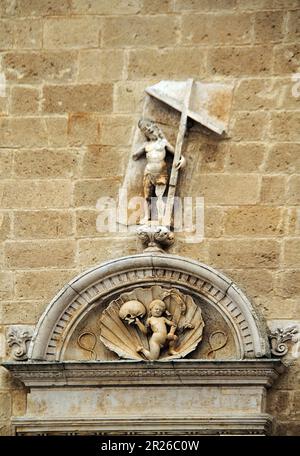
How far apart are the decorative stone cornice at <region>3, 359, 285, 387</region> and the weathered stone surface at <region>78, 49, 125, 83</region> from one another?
2.04 metres

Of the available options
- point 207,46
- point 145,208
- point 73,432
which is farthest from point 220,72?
point 73,432

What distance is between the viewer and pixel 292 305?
13062 mm

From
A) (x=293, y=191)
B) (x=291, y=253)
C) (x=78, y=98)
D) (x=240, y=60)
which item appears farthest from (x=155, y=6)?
(x=291, y=253)

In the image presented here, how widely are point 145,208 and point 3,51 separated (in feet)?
5.06

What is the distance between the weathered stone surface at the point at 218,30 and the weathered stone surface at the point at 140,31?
0.11 m

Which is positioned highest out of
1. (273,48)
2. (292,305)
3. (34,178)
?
(273,48)

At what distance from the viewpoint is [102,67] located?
1355 centimetres

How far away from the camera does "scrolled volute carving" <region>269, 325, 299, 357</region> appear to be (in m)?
13.0

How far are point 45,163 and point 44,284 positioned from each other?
0.86 meters

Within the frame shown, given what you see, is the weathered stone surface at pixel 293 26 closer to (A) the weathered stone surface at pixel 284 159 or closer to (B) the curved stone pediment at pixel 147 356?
(A) the weathered stone surface at pixel 284 159

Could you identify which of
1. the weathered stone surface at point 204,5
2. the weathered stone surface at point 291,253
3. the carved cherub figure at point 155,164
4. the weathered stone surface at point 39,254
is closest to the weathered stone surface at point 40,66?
the carved cherub figure at point 155,164

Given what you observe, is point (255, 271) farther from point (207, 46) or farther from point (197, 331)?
point (207, 46)

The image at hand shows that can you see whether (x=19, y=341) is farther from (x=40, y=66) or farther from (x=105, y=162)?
(x=40, y=66)

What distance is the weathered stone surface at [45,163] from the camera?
13.5m
